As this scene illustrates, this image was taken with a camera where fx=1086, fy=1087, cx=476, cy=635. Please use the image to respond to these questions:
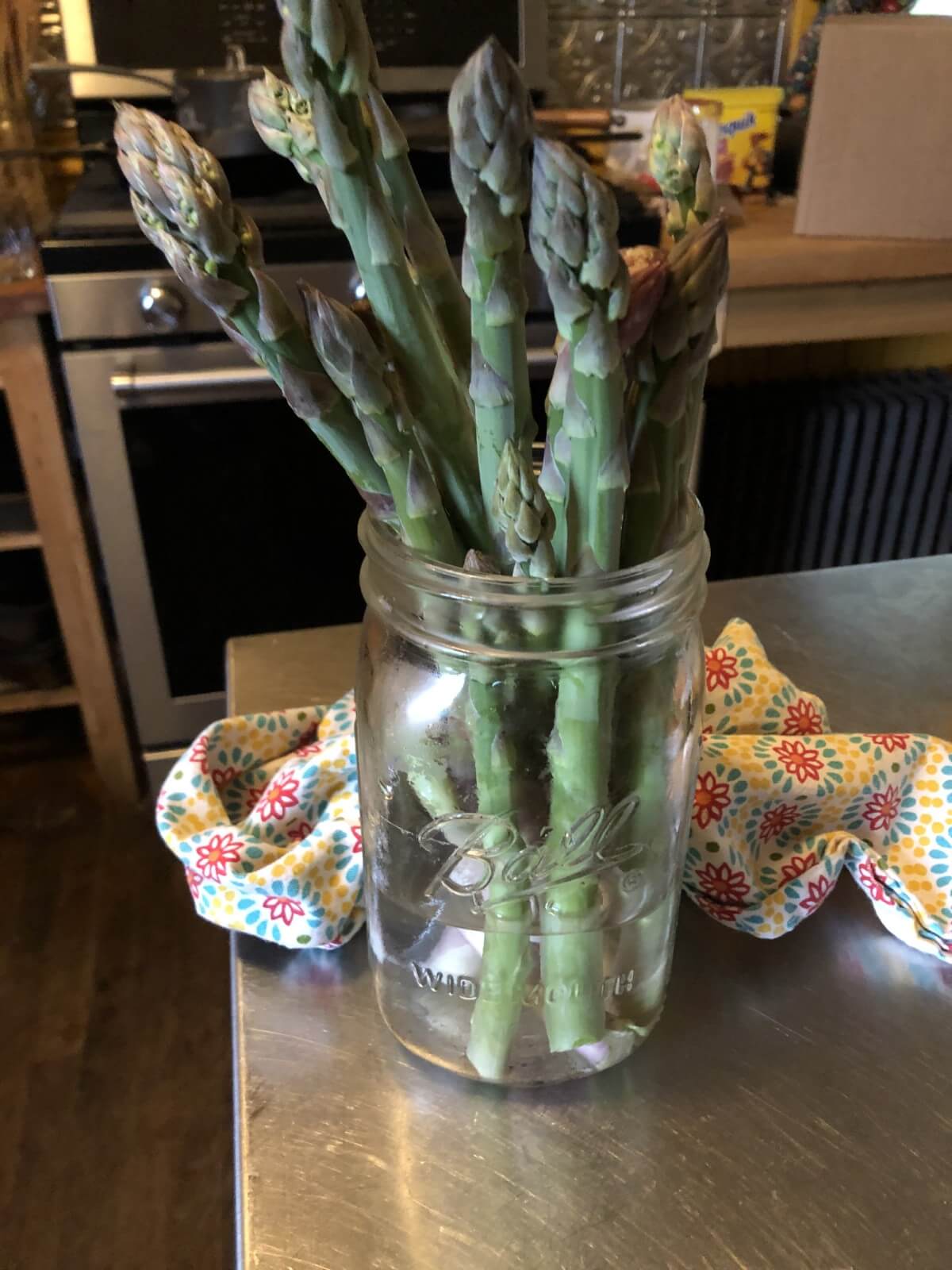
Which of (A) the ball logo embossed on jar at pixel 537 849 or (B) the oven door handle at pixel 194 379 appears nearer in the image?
(A) the ball logo embossed on jar at pixel 537 849

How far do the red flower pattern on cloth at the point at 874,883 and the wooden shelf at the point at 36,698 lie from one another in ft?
4.28

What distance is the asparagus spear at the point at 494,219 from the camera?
322 millimetres

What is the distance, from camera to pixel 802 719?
64 cm

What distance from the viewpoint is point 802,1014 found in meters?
0.51

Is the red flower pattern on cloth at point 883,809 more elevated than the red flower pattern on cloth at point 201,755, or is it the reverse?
the red flower pattern on cloth at point 201,755

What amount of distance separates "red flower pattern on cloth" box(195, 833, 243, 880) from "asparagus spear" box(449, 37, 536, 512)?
0.88 feet

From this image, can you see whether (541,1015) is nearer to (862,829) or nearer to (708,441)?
(862,829)

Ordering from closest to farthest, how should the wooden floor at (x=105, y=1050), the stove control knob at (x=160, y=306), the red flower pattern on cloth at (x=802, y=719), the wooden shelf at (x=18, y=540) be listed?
the red flower pattern on cloth at (x=802, y=719), the wooden floor at (x=105, y=1050), the stove control knob at (x=160, y=306), the wooden shelf at (x=18, y=540)

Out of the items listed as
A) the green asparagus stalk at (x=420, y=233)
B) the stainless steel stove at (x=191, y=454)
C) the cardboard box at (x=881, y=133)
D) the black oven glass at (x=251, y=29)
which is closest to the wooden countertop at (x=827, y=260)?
the cardboard box at (x=881, y=133)

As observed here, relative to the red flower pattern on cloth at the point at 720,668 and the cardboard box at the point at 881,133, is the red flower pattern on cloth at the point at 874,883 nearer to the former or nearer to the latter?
the red flower pattern on cloth at the point at 720,668

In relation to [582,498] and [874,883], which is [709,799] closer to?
[874,883]

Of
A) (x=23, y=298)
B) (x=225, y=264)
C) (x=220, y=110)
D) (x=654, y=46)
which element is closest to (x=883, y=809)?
(x=225, y=264)

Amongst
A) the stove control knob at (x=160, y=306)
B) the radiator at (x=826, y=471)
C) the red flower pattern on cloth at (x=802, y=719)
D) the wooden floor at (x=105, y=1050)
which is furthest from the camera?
the radiator at (x=826, y=471)

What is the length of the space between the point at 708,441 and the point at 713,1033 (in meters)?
1.32
